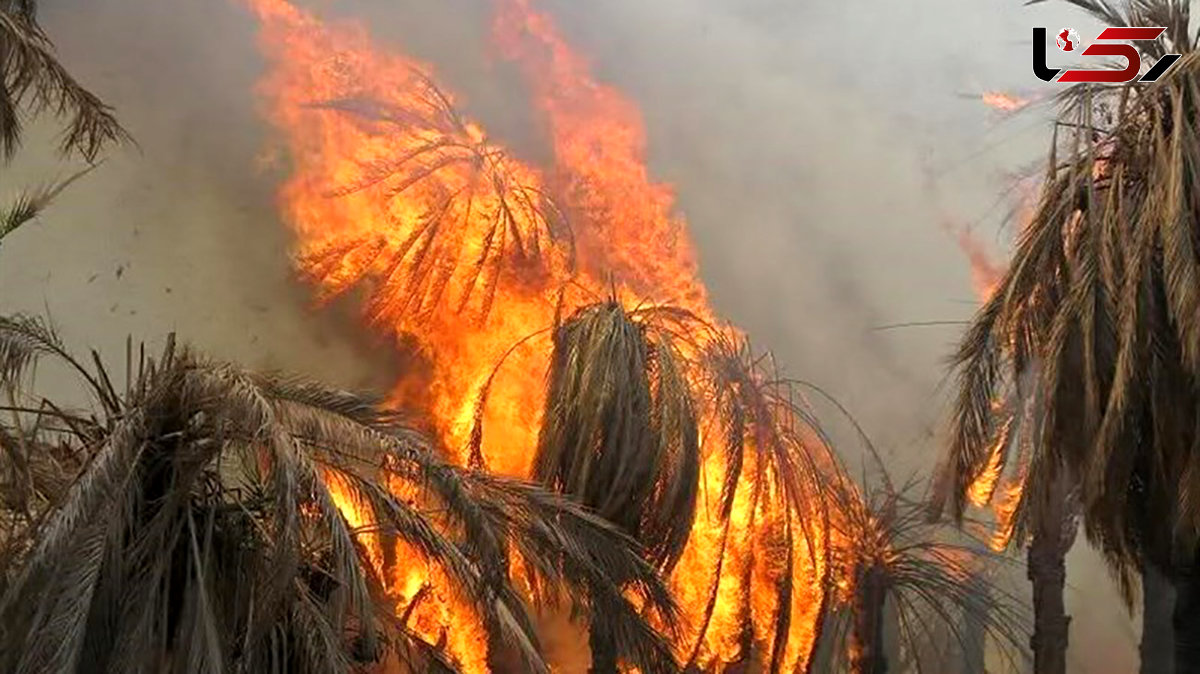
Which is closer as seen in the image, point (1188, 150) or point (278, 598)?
point (278, 598)

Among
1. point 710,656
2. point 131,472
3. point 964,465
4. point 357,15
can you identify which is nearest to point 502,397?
point 710,656

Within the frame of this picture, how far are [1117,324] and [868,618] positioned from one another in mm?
6127

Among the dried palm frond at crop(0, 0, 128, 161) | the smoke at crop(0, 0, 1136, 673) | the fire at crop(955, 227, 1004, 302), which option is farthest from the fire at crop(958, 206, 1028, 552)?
the dried palm frond at crop(0, 0, 128, 161)

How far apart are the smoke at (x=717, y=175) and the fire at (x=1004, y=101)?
0.56 ft

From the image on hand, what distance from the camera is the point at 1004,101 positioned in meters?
18.7

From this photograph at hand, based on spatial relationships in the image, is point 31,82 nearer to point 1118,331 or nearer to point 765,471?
point 1118,331

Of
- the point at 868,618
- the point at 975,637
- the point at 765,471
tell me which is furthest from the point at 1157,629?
the point at 765,471

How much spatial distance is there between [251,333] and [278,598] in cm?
827

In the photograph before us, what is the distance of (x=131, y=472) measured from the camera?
675 cm

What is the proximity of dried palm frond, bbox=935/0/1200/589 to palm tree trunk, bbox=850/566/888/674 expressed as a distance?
4.24 meters

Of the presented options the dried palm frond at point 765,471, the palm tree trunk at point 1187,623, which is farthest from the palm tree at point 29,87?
the palm tree trunk at point 1187,623

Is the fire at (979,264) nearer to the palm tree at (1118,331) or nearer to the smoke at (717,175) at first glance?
the smoke at (717,175)

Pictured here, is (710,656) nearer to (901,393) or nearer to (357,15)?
(901,393)

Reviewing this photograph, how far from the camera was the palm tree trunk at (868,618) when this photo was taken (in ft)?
46.6
